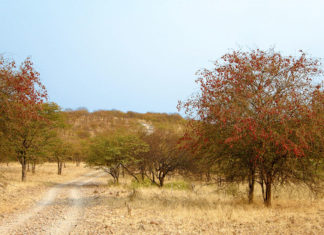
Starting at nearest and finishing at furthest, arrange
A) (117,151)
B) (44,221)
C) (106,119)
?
(44,221) < (117,151) < (106,119)

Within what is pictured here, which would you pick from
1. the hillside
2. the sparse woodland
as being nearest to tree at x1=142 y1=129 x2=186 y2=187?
the sparse woodland

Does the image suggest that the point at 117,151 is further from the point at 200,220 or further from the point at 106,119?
the point at 106,119

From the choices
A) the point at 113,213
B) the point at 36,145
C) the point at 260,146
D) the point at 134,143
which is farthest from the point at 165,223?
the point at 36,145

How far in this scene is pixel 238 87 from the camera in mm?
11672

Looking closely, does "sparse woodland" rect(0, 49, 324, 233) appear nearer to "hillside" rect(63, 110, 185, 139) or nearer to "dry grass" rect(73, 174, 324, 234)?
"dry grass" rect(73, 174, 324, 234)

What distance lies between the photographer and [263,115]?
1055cm

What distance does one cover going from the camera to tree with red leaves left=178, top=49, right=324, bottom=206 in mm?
10609

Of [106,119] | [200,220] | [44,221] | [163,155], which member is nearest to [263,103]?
[200,220]

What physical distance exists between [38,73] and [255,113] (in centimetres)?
835

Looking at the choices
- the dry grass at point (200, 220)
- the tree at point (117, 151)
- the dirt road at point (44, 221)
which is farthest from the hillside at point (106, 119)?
the dry grass at point (200, 220)

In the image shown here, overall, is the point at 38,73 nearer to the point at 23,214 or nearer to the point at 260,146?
the point at 23,214

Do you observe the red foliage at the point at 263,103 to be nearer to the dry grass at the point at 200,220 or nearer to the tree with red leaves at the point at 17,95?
the dry grass at the point at 200,220

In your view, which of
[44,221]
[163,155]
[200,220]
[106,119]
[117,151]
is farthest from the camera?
[106,119]

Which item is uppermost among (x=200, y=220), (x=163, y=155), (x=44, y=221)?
(x=163, y=155)
